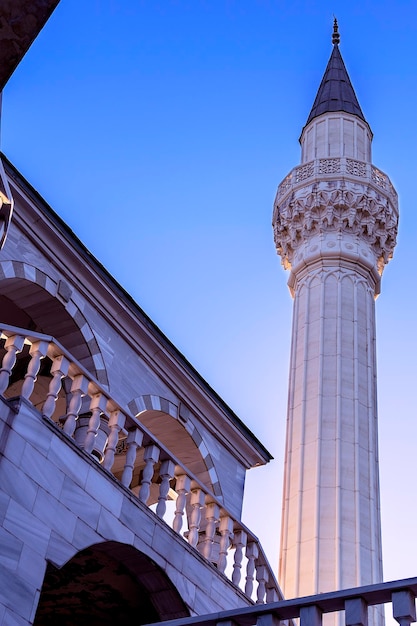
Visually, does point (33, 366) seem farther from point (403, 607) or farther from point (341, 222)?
point (341, 222)

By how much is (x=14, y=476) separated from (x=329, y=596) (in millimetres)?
2540

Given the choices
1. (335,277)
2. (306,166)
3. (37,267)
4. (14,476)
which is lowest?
(14,476)

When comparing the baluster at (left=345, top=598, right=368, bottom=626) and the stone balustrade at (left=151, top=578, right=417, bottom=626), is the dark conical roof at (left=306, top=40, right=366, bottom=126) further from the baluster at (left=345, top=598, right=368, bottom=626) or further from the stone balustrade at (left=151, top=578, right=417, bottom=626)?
the baluster at (left=345, top=598, right=368, bottom=626)

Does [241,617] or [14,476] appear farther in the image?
[14,476]

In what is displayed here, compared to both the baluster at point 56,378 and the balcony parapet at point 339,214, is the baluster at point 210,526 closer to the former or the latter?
the baluster at point 56,378

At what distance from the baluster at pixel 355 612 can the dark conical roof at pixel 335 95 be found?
18.2 metres

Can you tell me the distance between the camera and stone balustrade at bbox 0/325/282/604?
7.79 meters

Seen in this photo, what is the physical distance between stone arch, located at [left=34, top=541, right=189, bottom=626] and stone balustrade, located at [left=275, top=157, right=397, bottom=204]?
43.3 feet

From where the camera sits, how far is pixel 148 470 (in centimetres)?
849

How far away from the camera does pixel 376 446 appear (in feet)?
56.3

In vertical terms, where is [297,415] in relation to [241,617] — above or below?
above

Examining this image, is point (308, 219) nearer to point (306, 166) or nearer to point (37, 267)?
point (306, 166)

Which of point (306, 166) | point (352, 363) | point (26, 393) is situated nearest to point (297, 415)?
point (352, 363)

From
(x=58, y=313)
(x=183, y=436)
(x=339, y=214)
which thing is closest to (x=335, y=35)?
(x=339, y=214)
